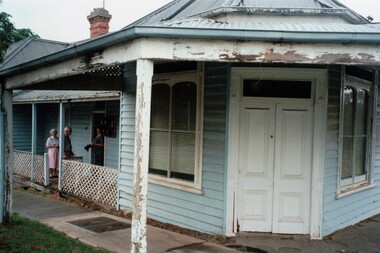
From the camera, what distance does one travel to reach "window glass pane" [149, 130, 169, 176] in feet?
25.9

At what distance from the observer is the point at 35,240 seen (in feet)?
21.2

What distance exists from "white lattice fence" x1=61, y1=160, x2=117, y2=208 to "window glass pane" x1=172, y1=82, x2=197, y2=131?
2.54 meters

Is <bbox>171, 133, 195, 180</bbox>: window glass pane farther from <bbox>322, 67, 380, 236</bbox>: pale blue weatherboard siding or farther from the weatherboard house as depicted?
<bbox>322, 67, 380, 236</bbox>: pale blue weatherboard siding

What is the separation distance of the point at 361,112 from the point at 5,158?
7.05 meters

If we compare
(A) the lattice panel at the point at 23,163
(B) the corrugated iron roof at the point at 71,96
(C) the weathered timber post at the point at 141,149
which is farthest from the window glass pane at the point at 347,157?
(A) the lattice panel at the point at 23,163

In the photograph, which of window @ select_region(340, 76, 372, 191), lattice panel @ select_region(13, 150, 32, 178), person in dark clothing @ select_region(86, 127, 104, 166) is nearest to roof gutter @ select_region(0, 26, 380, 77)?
window @ select_region(340, 76, 372, 191)

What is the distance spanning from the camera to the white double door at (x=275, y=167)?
6.73 metres

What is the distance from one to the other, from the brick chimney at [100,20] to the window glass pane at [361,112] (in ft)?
40.2

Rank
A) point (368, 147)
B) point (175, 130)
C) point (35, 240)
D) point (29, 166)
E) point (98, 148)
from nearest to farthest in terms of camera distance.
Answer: point (35, 240) < point (175, 130) < point (368, 147) < point (98, 148) < point (29, 166)

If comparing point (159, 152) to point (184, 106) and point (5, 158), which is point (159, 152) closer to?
point (184, 106)

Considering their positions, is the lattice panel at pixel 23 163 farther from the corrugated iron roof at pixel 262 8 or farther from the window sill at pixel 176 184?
the corrugated iron roof at pixel 262 8

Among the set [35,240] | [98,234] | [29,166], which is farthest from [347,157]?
[29,166]

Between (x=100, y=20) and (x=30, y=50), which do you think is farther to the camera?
(x=30, y=50)

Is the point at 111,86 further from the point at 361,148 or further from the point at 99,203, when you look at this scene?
the point at 361,148
